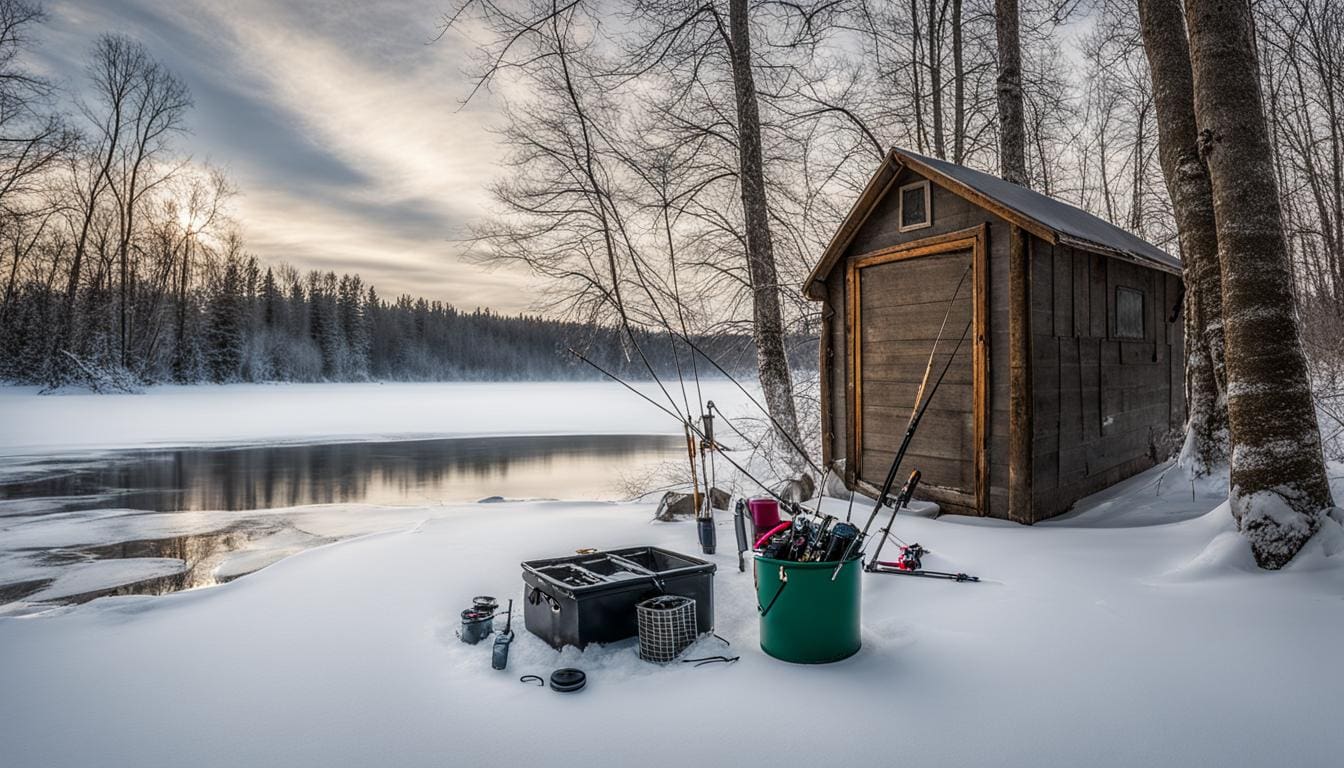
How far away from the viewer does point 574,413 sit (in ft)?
88.3

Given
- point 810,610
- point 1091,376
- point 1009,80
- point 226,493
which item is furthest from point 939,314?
point 226,493

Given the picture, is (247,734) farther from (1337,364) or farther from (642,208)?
(1337,364)

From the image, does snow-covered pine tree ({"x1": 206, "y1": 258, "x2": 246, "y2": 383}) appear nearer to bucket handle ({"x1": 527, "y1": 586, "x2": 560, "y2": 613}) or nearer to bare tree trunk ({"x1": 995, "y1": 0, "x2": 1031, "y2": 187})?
bare tree trunk ({"x1": 995, "y1": 0, "x2": 1031, "y2": 187})

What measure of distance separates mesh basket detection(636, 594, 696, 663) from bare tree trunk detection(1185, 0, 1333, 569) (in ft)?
9.69

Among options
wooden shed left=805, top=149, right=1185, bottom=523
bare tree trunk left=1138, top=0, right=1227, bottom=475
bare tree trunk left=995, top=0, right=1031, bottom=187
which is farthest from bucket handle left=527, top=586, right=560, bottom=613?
bare tree trunk left=995, top=0, right=1031, bottom=187

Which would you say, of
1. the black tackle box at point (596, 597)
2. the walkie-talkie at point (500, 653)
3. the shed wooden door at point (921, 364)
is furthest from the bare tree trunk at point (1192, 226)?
the walkie-talkie at point (500, 653)

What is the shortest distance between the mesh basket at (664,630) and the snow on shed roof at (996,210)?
3.72m

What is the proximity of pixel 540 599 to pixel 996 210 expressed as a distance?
414 centimetres

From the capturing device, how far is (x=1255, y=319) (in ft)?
11.6

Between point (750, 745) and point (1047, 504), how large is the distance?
3.92 m

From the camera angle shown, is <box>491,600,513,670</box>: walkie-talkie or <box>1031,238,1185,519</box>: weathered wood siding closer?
<box>491,600,513,670</box>: walkie-talkie

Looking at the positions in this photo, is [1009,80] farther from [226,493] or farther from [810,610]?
[226,493]

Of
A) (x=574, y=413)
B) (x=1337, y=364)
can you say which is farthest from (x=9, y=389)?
(x=1337, y=364)

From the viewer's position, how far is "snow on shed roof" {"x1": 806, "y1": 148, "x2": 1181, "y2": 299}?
15.8ft
